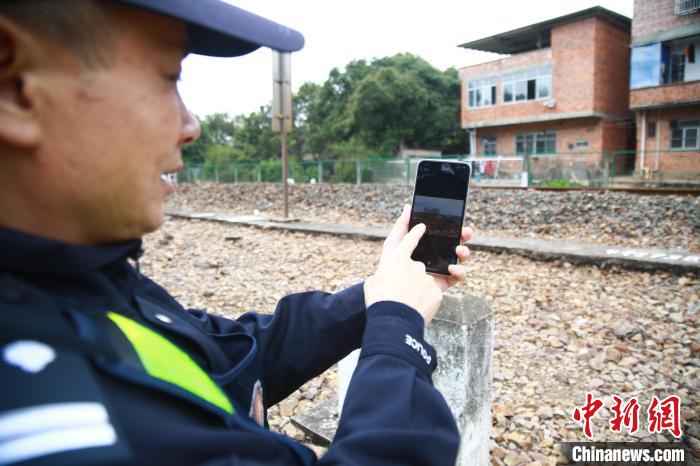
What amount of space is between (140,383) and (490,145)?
3040 centimetres

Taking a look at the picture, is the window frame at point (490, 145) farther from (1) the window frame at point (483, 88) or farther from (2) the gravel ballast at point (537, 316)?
(2) the gravel ballast at point (537, 316)

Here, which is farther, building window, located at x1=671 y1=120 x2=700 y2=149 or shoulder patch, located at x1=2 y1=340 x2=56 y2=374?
building window, located at x1=671 y1=120 x2=700 y2=149

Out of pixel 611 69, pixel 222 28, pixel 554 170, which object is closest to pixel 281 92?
pixel 222 28

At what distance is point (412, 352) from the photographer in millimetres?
958

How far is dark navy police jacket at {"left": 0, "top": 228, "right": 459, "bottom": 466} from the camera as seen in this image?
554mm

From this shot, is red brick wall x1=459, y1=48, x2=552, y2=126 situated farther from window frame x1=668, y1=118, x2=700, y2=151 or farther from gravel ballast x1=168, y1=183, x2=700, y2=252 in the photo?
gravel ballast x1=168, y1=183, x2=700, y2=252

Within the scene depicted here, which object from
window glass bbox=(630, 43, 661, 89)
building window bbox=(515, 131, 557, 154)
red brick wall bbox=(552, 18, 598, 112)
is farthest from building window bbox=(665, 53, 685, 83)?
building window bbox=(515, 131, 557, 154)

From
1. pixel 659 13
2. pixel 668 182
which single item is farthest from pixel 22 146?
pixel 659 13

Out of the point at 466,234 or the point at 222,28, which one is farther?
the point at 466,234

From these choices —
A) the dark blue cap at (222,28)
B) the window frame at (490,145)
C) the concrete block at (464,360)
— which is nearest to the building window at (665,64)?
the window frame at (490,145)

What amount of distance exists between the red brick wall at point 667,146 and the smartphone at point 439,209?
771 inches

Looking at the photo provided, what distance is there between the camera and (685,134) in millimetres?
21453

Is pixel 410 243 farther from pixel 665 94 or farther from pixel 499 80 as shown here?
pixel 499 80

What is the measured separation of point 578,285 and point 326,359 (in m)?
4.62
